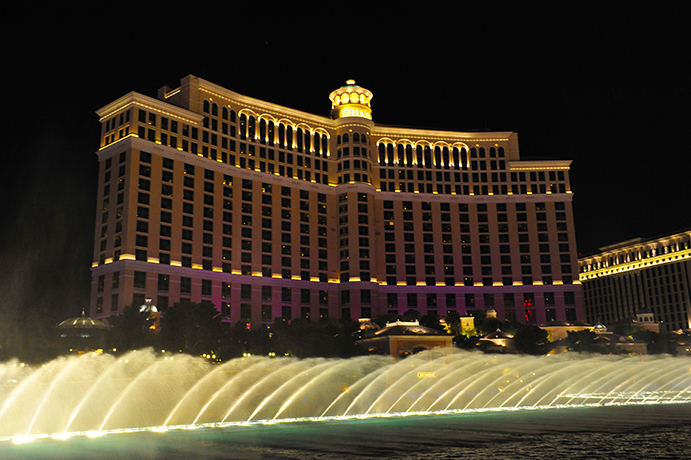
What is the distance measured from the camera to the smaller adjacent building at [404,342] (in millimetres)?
101062

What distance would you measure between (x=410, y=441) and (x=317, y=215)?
373ft

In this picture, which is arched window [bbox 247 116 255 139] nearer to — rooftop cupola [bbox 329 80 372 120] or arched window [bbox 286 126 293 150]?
arched window [bbox 286 126 293 150]

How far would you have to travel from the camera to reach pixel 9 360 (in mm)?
71438

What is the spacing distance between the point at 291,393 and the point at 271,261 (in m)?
68.6

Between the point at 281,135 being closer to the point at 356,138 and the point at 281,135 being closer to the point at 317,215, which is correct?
the point at 356,138

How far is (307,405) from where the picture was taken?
2510 inches

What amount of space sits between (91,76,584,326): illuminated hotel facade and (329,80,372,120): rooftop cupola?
0.34m

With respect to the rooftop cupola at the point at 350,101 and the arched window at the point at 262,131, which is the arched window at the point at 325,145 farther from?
the arched window at the point at 262,131

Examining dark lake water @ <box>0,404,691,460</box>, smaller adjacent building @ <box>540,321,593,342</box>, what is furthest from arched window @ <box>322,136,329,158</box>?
dark lake water @ <box>0,404,691,460</box>

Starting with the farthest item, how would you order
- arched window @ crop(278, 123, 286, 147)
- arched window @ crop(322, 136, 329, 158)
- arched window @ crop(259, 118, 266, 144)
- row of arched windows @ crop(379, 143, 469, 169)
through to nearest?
1. row of arched windows @ crop(379, 143, 469, 169)
2. arched window @ crop(322, 136, 329, 158)
3. arched window @ crop(278, 123, 286, 147)
4. arched window @ crop(259, 118, 266, 144)

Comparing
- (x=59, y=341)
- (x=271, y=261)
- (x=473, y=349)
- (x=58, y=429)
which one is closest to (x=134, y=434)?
(x=58, y=429)

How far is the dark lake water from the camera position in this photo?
1045 inches

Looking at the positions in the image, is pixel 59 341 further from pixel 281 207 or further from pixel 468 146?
pixel 468 146

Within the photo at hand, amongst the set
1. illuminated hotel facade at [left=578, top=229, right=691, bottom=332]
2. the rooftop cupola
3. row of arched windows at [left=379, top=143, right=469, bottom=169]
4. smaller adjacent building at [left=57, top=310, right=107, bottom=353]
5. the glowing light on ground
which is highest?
the rooftop cupola
